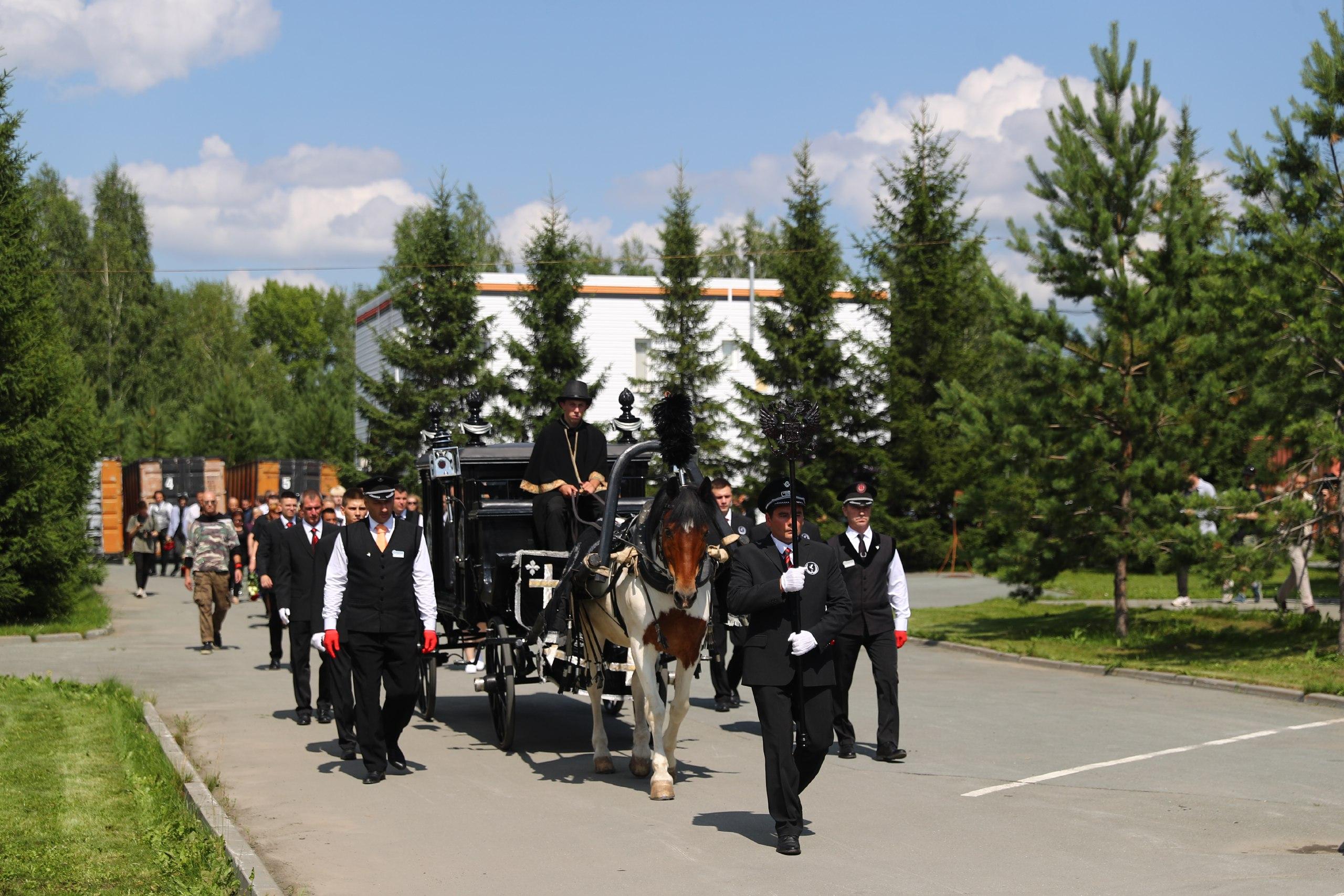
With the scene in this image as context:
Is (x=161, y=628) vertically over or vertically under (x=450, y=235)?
under

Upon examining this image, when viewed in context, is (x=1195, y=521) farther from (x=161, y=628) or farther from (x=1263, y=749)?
(x=161, y=628)

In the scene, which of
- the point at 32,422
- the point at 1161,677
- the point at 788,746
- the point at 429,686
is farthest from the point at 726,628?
the point at 32,422

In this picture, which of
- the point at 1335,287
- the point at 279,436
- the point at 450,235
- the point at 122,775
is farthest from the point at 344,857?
the point at 279,436

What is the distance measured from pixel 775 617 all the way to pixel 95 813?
14.6 feet

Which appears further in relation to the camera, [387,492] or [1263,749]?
[1263,749]

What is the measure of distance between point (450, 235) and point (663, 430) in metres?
33.2

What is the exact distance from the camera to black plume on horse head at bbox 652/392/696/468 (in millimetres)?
9922

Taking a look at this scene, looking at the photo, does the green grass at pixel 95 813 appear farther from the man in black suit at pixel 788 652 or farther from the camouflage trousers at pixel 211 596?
the camouflage trousers at pixel 211 596

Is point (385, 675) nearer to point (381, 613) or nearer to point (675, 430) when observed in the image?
point (381, 613)

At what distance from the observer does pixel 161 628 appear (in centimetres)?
2311

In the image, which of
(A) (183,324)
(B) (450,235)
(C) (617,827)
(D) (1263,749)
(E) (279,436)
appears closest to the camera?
(C) (617,827)

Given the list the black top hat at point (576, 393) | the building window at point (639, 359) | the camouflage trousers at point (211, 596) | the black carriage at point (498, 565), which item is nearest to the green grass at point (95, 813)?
the black carriage at point (498, 565)

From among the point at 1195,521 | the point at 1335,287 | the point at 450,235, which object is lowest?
the point at 1195,521

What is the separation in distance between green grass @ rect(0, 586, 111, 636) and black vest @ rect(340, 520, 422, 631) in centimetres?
1271
